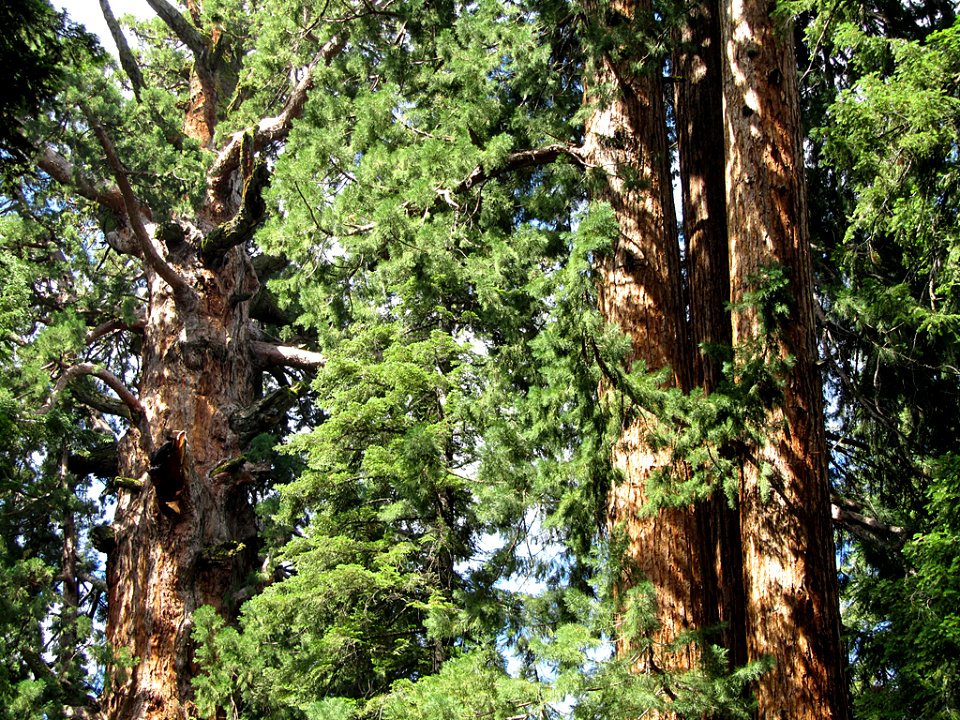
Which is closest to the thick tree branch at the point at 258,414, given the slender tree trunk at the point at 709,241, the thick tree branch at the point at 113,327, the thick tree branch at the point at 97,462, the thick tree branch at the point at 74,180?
the thick tree branch at the point at 113,327

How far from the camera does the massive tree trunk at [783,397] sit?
5.46 meters

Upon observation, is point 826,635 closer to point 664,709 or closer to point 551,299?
point 664,709

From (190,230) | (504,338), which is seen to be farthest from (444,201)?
(190,230)

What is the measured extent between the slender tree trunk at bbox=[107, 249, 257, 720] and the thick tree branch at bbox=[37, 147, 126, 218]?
131 cm

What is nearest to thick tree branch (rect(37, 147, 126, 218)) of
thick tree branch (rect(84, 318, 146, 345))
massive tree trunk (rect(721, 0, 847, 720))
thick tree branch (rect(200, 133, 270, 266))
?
thick tree branch (rect(200, 133, 270, 266))

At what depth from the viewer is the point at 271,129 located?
1194cm

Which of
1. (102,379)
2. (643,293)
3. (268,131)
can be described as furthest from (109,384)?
(643,293)

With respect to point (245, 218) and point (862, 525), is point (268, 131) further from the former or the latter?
point (862, 525)

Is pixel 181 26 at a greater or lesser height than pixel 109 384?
greater

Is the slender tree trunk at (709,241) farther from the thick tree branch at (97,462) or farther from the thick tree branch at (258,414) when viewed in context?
the thick tree branch at (97,462)

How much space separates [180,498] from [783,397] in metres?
6.93

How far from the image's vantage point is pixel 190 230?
1251 centimetres

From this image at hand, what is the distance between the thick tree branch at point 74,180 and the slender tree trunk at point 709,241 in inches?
263

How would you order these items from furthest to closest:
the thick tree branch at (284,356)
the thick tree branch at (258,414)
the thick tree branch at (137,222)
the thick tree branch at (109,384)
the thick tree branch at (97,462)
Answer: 1. the thick tree branch at (97,462)
2. the thick tree branch at (284,356)
3. the thick tree branch at (258,414)
4. the thick tree branch at (109,384)
5. the thick tree branch at (137,222)
